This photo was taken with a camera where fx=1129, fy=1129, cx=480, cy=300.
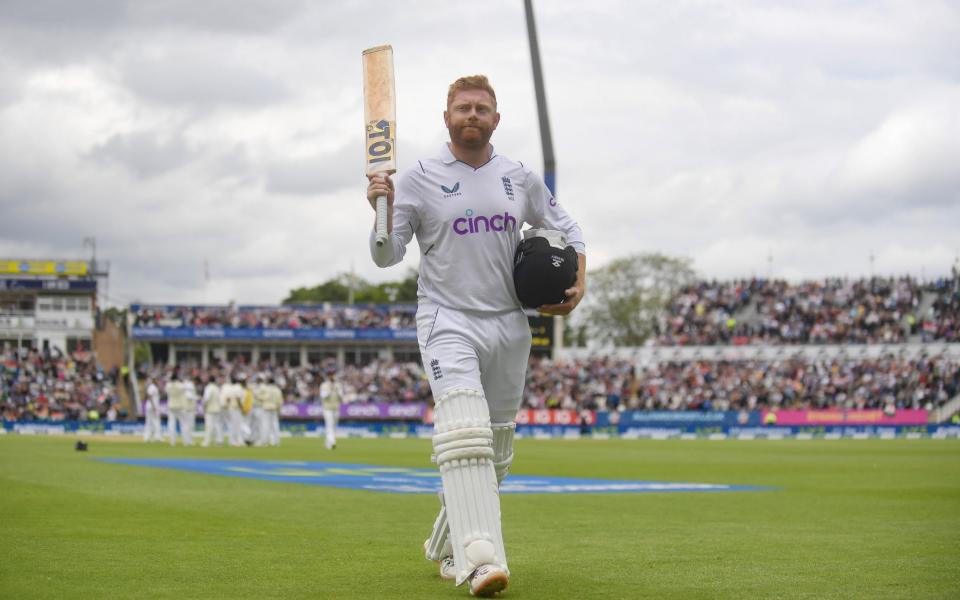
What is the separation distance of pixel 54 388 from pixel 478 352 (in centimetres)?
5792

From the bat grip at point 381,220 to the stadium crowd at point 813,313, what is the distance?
5612cm

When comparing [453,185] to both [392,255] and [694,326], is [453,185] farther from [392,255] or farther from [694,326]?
[694,326]

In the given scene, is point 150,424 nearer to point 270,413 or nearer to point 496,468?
point 270,413

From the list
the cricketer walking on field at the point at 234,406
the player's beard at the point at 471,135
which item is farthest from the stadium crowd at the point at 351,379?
the player's beard at the point at 471,135

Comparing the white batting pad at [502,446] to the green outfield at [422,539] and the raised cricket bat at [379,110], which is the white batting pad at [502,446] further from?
the raised cricket bat at [379,110]

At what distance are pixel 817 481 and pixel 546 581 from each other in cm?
1441

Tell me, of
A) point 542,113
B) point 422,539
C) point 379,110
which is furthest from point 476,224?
point 542,113

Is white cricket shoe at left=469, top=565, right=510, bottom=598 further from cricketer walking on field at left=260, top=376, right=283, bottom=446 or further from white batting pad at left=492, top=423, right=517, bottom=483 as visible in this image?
cricketer walking on field at left=260, top=376, right=283, bottom=446

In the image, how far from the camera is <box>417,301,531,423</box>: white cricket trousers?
6570 millimetres

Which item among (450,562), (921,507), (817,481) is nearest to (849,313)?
(817,481)

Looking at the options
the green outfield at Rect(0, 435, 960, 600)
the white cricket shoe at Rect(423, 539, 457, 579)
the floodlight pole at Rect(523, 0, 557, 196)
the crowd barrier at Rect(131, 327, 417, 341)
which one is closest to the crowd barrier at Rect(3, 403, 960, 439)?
the crowd barrier at Rect(131, 327, 417, 341)

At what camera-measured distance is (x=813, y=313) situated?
6256cm

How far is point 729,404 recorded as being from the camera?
55.9 metres

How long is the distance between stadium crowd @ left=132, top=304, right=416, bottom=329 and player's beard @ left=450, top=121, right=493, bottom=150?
68.9m
